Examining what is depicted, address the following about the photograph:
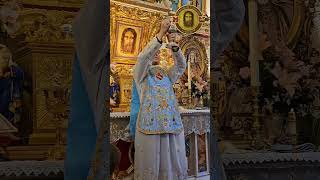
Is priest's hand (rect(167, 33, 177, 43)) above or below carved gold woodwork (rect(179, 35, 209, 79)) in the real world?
above

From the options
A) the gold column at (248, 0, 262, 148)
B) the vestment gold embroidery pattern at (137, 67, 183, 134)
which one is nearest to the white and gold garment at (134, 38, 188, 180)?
the vestment gold embroidery pattern at (137, 67, 183, 134)

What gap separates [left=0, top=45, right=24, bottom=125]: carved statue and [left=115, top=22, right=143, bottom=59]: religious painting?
8.04 feet

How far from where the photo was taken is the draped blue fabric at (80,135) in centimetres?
252

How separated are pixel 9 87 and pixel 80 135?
0.55 meters

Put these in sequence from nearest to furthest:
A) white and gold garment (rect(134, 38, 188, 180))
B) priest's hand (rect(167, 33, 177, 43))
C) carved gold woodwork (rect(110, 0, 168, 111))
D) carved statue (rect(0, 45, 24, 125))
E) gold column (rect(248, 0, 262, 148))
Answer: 1. carved statue (rect(0, 45, 24, 125))
2. gold column (rect(248, 0, 262, 148))
3. white and gold garment (rect(134, 38, 188, 180))
4. carved gold woodwork (rect(110, 0, 168, 111))
5. priest's hand (rect(167, 33, 177, 43))

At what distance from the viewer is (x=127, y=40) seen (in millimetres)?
5176

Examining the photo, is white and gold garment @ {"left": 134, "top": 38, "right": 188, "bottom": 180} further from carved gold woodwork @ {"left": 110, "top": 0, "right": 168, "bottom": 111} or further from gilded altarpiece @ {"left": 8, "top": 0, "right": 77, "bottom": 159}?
gilded altarpiece @ {"left": 8, "top": 0, "right": 77, "bottom": 159}

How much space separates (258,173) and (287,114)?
1.49 feet

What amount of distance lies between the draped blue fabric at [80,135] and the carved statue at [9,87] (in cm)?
36

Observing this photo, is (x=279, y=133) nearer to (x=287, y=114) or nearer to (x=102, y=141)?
(x=287, y=114)

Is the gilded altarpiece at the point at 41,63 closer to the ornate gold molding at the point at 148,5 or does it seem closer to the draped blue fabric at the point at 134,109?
the draped blue fabric at the point at 134,109

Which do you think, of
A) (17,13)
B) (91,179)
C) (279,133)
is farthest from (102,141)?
(279,133)

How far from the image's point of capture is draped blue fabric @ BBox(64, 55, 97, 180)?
2.52 metres

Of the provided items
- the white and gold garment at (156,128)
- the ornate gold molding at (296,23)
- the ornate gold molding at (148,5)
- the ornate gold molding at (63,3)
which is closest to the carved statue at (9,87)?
the ornate gold molding at (63,3)
